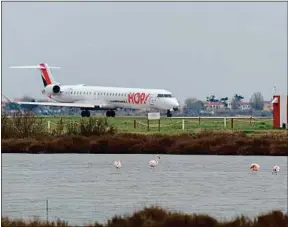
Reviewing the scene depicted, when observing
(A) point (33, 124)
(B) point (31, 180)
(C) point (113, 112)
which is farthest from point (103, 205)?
(C) point (113, 112)

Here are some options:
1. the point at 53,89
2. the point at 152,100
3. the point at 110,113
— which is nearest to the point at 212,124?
the point at 152,100

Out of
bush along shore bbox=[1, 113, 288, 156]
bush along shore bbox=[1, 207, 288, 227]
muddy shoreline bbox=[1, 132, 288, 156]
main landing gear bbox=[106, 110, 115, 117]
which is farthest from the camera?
main landing gear bbox=[106, 110, 115, 117]

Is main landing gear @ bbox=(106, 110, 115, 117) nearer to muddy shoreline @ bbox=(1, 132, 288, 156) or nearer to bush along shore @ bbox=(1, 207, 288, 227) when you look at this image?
muddy shoreline @ bbox=(1, 132, 288, 156)

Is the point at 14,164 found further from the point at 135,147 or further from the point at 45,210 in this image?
the point at 45,210

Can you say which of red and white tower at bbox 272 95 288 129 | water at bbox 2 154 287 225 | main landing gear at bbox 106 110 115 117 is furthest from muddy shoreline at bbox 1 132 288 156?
main landing gear at bbox 106 110 115 117

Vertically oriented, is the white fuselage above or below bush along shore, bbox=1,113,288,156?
above

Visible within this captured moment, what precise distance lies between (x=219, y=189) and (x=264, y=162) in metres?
11.6

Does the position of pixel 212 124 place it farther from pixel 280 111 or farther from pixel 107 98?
pixel 107 98

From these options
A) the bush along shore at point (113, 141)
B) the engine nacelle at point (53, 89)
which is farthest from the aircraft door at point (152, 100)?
the bush along shore at point (113, 141)

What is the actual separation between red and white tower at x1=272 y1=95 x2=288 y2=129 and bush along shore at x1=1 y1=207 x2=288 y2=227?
45.6 meters

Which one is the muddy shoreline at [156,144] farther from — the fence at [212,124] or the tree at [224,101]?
the tree at [224,101]

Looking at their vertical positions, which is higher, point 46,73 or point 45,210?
point 46,73

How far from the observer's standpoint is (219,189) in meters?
31.8

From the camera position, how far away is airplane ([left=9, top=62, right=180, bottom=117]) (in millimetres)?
94750
